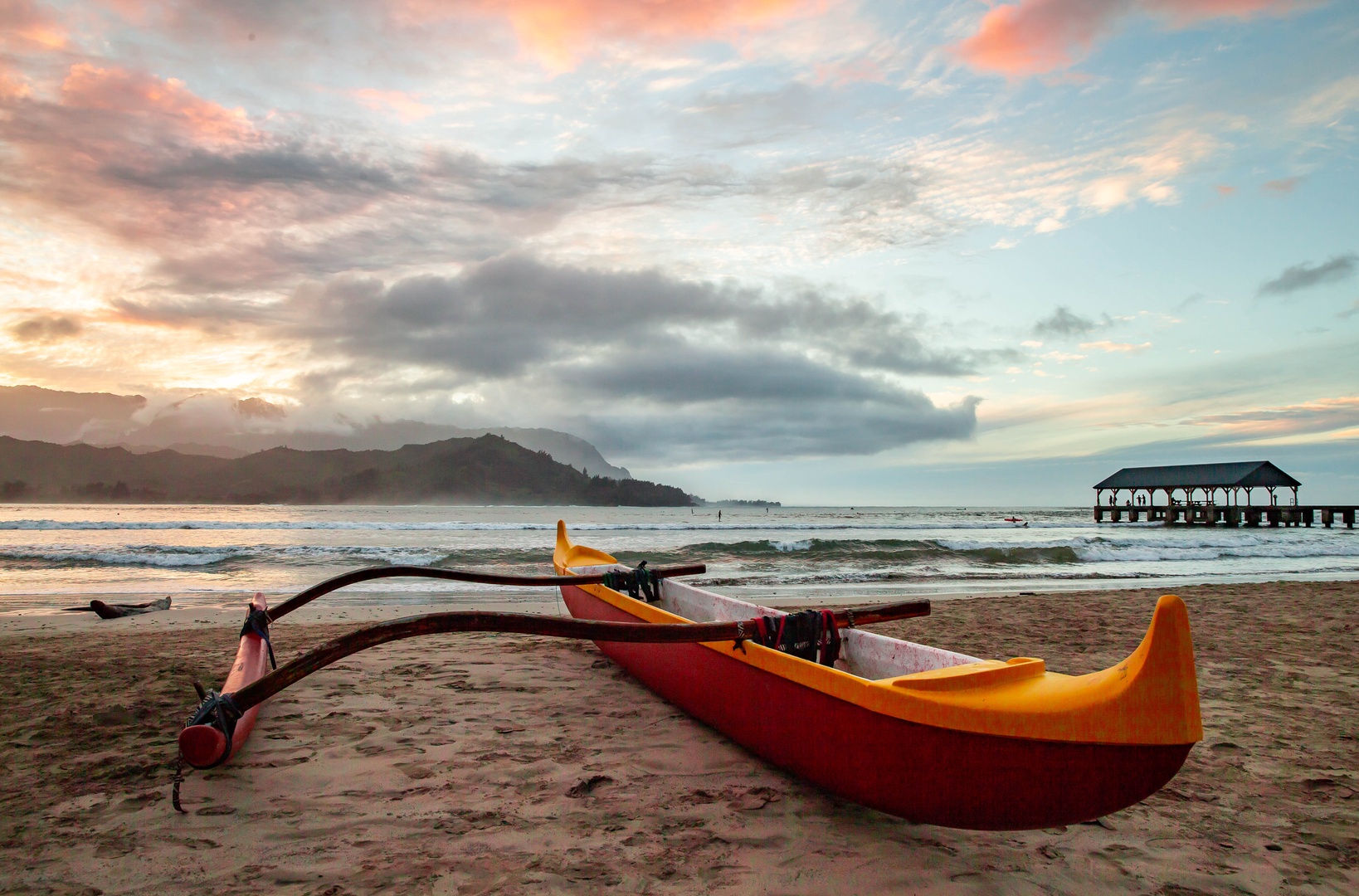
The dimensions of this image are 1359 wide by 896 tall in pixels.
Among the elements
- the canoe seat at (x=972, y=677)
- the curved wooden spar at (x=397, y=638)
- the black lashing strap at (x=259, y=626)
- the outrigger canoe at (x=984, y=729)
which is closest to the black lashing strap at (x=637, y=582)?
the curved wooden spar at (x=397, y=638)

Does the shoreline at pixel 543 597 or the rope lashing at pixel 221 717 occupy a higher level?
the rope lashing at pixel 221 717

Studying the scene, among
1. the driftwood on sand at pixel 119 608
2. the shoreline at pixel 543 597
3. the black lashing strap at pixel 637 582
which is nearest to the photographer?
the black lashing strap at pixel 637 582

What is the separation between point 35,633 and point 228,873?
6523mm

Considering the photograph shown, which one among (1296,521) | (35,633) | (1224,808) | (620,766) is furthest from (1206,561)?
(1296,521)

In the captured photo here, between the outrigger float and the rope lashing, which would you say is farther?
the rope lashing

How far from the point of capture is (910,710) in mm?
2240

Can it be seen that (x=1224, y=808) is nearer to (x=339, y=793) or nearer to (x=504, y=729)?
(x=504, y=729)

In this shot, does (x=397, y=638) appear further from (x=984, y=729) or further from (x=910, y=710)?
(x=984, y=729)

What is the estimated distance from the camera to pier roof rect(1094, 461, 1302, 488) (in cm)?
3488

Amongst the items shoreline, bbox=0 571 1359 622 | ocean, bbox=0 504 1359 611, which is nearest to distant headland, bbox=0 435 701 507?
ocean, bbox=0 504 1359 611

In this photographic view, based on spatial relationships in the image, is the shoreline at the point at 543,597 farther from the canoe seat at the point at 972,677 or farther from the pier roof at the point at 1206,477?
the pier roof at the point at 1206,477

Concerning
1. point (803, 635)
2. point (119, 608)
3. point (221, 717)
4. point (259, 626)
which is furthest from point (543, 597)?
point (803, 635)

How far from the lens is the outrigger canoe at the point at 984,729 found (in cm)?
187

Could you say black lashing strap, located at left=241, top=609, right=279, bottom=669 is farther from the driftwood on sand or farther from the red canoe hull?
the driftwood on sand
